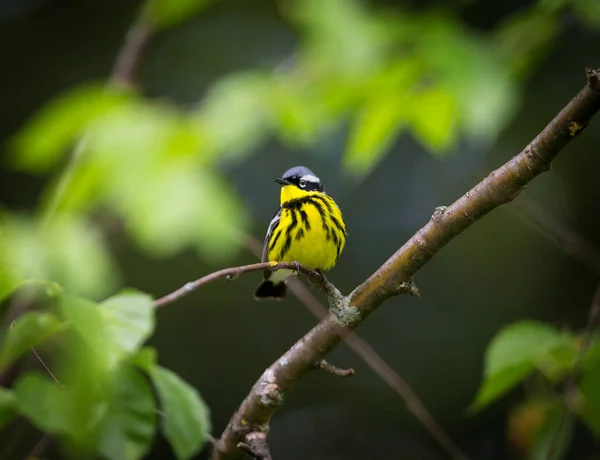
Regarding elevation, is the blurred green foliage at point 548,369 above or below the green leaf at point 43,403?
below

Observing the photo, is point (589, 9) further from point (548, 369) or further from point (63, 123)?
point (63, 123)

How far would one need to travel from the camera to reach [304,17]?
1.87 m

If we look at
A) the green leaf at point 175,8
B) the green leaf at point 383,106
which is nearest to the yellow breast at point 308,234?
the green leaf at point 383,106

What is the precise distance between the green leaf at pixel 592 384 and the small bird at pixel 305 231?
1.50 m

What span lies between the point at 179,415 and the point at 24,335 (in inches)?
20.3

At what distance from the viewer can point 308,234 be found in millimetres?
3592

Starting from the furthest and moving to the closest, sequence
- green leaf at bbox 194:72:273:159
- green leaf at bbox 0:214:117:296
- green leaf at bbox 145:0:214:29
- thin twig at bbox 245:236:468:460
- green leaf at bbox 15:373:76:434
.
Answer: thin twig at bbox 245:236:468:460 → green leaf at bbox 145:0:214:29 → green leaf at bbox 194:72:273:159 → green leaf at bbox 0:214:117:296 → green leaf at bbox 15:373:76:434

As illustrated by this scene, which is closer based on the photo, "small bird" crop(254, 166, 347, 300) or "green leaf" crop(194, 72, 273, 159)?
"green leaf" crop(194, 72, 273, 159)

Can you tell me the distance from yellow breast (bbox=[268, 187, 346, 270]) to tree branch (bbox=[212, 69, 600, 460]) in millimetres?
1453

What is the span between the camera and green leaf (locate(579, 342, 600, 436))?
226 cm

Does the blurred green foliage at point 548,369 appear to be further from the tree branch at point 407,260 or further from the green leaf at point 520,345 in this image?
the tree branch at point 407,260

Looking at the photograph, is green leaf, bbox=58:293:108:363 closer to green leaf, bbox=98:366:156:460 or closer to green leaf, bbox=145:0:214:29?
green leaf, bbox=98:366:156:460

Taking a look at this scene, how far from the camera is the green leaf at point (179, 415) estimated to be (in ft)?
6.07

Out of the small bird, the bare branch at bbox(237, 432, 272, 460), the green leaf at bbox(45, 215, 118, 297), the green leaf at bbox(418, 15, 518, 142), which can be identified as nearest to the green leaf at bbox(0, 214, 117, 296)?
the green leaf at bbox(45, 215, 118, 297)
